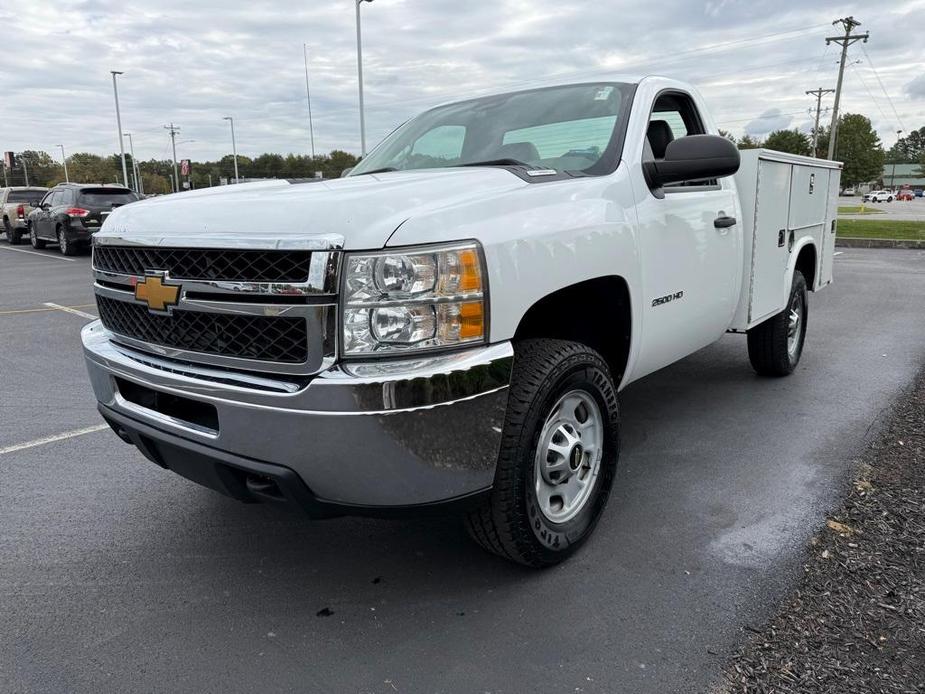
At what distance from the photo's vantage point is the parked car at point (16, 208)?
22.8 meters

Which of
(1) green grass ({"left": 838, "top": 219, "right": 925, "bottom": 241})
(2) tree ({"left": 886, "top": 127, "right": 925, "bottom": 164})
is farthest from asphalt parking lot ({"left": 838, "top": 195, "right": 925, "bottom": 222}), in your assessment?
(2) tree ({"left": 886, "top": 127, "right": 925, "bottom": 164})

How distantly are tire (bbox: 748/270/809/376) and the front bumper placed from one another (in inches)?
140

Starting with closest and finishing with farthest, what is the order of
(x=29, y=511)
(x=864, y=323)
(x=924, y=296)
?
1. (x=29, y=511)
2. (x=864, y=323)
3. (x=924, y=296)

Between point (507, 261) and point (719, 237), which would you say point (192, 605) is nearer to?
point (507, 261)

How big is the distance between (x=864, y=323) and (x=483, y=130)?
5.94m

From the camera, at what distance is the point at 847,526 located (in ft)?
10.4

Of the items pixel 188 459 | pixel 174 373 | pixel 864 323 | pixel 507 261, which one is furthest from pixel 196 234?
pixel 864 323

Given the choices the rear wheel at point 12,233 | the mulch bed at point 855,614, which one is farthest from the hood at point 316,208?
the rear wheel at point 12,233

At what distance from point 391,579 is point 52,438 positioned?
2757 mm

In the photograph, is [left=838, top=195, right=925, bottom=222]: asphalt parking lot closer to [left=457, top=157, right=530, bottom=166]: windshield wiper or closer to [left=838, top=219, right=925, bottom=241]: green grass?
[left=838, top=219, right=925, bottom=241]: green grass

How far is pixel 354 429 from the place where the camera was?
214 centimetres

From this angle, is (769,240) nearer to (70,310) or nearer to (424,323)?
(424,323)

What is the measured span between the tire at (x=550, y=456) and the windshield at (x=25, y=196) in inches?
1021

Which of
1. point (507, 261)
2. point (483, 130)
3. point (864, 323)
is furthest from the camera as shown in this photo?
point (864, 323)
